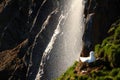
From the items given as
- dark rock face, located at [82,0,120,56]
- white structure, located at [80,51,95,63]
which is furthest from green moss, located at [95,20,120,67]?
dark rock face, located at [82,0,120,56]

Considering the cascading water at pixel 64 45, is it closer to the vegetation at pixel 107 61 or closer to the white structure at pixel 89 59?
the vegetation at pixel 107 61

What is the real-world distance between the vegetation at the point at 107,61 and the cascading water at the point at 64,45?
15470 millimetres

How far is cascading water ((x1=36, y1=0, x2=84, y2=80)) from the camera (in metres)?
64.3

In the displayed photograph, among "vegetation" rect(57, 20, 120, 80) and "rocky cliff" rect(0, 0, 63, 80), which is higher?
"rocky cliff" rect(0, 0, 63, 80)

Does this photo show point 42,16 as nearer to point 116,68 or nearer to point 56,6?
point 56,6

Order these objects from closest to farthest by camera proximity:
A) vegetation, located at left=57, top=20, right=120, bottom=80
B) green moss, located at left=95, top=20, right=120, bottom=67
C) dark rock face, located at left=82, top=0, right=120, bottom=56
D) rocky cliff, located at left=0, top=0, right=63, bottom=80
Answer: vegetation, located at left=57, top=20, right=120, bottom=80, green moss, located at left=95, top=20, right=120, bottom=67, dark rock face, located at left=82, top=0, right=120, bottom=56, rocky cliff, located at left=0, top=0, right=63, bottom=80

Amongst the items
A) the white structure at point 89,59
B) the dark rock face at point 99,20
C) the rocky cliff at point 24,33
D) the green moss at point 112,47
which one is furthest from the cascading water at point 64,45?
the white structure at point 89,59

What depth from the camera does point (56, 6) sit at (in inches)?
3088

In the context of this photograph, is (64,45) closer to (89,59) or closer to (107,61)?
(89,59)

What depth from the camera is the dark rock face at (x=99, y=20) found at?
167ft

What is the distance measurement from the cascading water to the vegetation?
15470 mm

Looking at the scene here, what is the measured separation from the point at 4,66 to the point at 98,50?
135 ft

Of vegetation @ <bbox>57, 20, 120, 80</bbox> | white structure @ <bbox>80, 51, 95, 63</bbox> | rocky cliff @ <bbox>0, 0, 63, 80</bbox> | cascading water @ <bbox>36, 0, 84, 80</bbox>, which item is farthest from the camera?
rocky cliff @ <bbox>0, 0, 63, 80</bbox>

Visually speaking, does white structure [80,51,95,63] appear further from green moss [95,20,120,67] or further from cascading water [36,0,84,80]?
cascading water [36,0,84,80]
